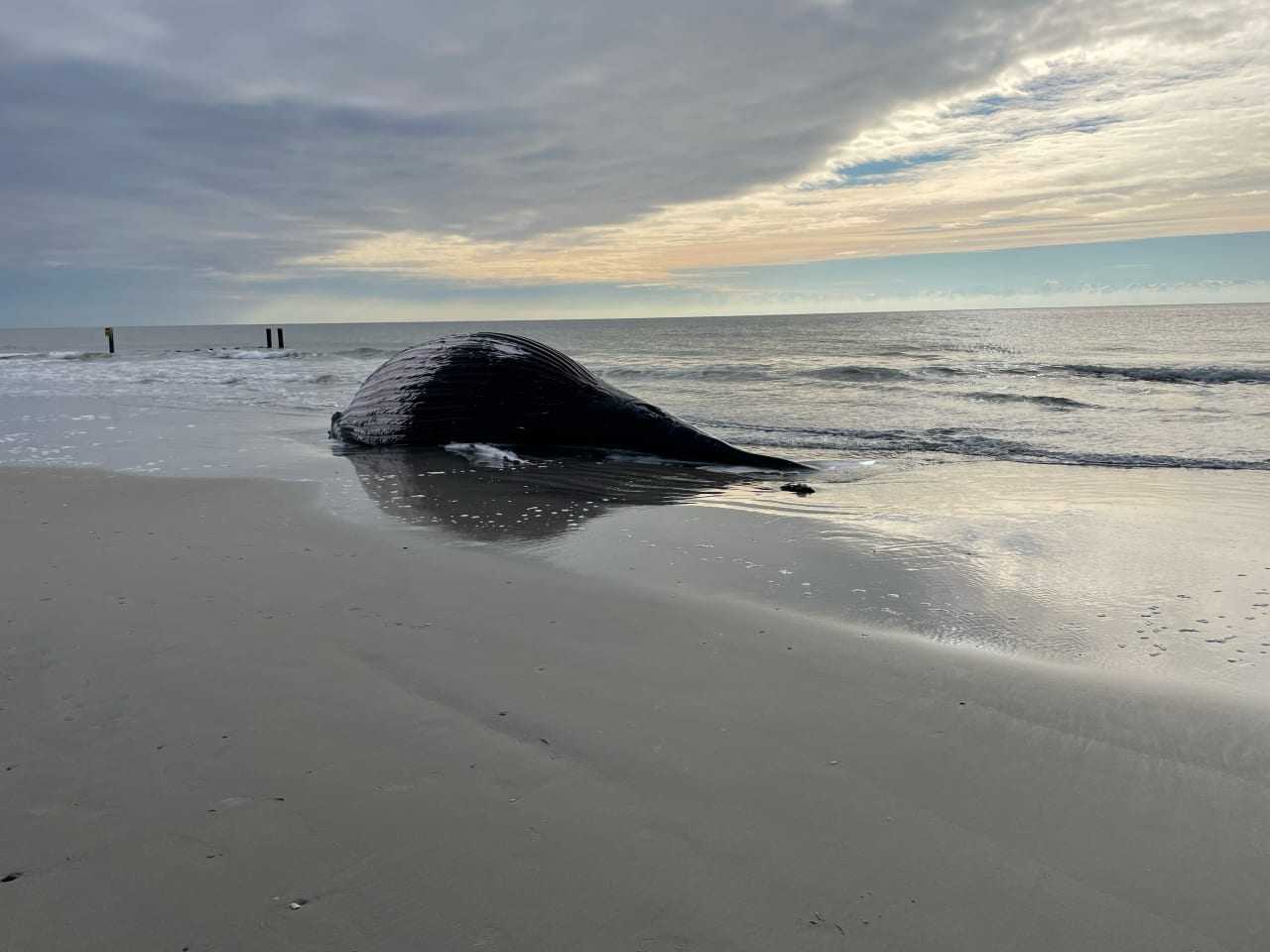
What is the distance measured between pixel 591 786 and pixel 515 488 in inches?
167

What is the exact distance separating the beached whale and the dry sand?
148 inches

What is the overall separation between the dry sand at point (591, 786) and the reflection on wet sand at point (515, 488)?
5.48 ft

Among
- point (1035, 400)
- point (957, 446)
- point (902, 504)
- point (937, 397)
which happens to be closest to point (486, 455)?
point (902, 504)

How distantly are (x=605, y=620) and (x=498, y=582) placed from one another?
0.73 m

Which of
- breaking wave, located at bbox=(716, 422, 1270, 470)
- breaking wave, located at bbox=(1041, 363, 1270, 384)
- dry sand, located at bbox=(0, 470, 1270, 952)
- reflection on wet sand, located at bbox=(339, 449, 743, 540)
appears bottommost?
breaking wave, located at bbox=(716, 422, 1270, 470)

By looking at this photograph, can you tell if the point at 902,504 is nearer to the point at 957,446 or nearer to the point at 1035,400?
the point at 957,446

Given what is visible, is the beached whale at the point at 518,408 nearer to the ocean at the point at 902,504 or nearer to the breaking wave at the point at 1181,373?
the ocean at the point at 902,504

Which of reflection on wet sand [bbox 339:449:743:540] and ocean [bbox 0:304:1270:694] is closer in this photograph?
ocean [bbox 0:304:1270:694]

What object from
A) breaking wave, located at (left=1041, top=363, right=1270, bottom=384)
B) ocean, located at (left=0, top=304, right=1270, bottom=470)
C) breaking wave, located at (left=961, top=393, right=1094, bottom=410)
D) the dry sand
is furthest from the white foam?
breaking wave, located at (left=1041, top=363, right=1270, bottom=384)

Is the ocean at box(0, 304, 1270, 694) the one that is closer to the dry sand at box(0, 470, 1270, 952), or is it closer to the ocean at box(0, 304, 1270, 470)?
the ocean at box(0, 304, 1270, 470)

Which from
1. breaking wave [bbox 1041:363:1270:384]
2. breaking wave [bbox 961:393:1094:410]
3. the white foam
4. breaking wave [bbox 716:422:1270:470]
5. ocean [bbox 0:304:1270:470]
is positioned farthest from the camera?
breaking wave [bbox 1041:363:1270:384]

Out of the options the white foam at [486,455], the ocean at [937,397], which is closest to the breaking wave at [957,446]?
the ocean at [937,397]

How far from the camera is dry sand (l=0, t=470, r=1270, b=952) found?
161 cm

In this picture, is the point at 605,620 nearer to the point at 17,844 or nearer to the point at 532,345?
the point at 17,844
